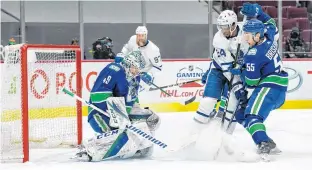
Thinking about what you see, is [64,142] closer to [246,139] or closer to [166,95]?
[246,139]

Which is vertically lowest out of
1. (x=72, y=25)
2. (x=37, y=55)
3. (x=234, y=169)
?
(x=234, y=169)

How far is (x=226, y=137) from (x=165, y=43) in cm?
550

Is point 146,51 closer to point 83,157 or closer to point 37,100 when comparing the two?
point 37,100

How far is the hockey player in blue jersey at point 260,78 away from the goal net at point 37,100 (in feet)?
4.28

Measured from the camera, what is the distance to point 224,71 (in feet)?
13.2

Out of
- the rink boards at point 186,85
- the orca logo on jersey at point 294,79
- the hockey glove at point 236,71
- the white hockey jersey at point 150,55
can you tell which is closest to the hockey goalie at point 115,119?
the hockey glove at point 236,71

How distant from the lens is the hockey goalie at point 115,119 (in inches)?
137

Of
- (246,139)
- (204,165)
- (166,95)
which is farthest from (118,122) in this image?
(166,95)

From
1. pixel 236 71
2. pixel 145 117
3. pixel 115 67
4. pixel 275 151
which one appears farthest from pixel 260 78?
pixel 115 67

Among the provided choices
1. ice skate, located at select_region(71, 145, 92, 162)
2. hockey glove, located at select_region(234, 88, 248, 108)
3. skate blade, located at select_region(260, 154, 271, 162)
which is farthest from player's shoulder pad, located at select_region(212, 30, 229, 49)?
ice skate, located at select_region(71, 145, 92, 162)

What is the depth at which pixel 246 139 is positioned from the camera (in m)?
4.64

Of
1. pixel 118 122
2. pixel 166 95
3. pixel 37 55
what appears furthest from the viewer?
pixel 166 95

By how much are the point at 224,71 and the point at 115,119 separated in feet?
3.04

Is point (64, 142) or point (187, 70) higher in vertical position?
point (187, 70)
